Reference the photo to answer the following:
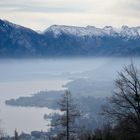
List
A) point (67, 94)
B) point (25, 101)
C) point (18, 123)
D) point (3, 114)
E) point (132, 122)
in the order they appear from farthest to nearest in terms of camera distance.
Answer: point (25, 101) < point (3, 114) < point (18, 123) < point (67, 94) < point (132, 122)

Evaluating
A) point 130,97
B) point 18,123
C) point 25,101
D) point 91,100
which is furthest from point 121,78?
point 25,101

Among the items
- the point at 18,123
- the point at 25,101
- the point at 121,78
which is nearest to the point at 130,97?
the point at 121,78

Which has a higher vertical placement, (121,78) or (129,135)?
(121,78)

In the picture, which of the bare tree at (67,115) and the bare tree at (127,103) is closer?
the bare tree at (127,103)

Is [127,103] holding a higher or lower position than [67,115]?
higher

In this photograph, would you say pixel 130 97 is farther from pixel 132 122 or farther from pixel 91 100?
pixel 91 100

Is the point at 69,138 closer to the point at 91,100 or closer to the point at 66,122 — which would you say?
the point at 66,122

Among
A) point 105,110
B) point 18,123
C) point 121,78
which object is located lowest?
point 18,123

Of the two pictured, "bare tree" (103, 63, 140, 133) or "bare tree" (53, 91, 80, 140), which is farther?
"bare tree" (53, 91, 80, 140)

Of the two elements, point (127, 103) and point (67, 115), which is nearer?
point (127, 103)

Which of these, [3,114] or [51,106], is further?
[51,106]

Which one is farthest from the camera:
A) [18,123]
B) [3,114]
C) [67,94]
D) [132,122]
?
[3,114]
